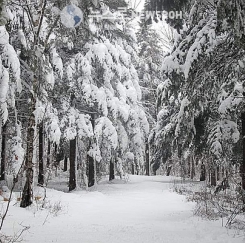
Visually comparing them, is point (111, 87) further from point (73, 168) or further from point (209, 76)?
point (209, 76)

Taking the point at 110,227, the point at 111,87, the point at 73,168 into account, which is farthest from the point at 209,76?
the point at 73,168

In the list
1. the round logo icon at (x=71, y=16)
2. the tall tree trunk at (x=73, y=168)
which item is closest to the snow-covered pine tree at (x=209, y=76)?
the round logo icon at (x=71, y=16)

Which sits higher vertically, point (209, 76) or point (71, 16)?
point (71, 16)

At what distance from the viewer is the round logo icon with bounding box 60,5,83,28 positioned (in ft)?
25.3

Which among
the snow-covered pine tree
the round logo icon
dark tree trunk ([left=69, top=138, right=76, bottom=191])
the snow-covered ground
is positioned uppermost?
the round logo icon

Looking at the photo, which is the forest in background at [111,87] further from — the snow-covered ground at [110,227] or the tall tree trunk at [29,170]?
the snow-covered ground at [110,227]

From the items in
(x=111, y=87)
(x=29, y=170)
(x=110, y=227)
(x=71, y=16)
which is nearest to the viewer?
(x=110, y=227)

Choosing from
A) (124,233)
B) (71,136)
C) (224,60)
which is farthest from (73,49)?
(124,233)

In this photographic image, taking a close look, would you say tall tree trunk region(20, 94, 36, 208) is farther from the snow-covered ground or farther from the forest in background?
the snow-covered ground

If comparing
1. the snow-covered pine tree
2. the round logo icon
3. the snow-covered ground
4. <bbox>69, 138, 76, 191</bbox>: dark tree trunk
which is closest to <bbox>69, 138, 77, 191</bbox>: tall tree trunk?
<bbox>69, 138, 76, 191</bbox>: dark tree trunk

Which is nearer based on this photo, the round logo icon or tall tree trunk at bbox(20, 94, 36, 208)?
the round logo icon

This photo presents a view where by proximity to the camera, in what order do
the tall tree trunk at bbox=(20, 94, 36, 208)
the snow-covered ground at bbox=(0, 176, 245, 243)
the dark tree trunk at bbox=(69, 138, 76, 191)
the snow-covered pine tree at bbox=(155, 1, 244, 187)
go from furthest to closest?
the dark tree trunk at bbox=(69, 138, 76, 191) < the tall tree trunk at bbox=(20, 94, 36, 208) < the snow-covered pine tree at bbox=(155, 1, 244, 187) < the snow-covered ground at bbox=(0, 176, 245, 243)

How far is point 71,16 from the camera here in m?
8.21

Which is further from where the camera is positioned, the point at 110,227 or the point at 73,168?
the point at 73,168
